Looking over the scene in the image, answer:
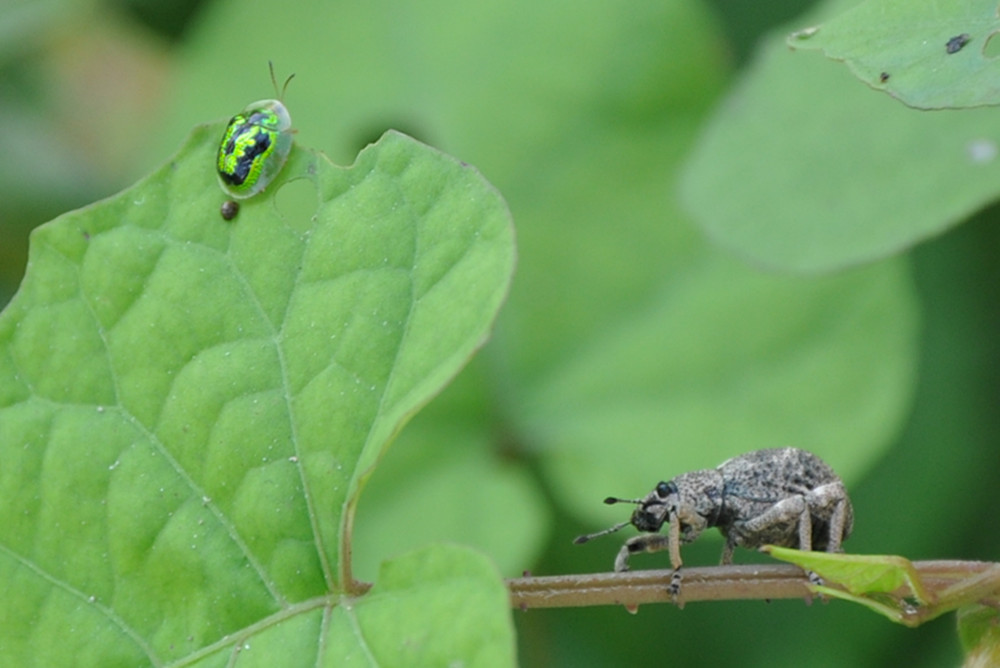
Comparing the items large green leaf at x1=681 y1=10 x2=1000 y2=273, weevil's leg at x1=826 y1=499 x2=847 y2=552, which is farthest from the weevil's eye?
large green leaf at x1=681 y1=10 x2=1000 y2=273

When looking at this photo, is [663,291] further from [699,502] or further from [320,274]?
[320,274]

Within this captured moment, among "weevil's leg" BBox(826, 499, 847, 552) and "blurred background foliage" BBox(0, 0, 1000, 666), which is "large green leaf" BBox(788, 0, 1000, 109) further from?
"blurred background foliage" BBox(0, 0, 1000, 666)

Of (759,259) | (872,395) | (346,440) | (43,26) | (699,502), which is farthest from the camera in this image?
(43,26)

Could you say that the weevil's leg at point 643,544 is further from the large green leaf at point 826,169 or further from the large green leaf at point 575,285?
the large green leaf at point 575,285

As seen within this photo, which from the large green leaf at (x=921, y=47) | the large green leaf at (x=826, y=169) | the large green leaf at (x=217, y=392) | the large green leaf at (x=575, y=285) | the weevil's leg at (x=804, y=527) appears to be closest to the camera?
the large green leaf at (x=921, y=47)

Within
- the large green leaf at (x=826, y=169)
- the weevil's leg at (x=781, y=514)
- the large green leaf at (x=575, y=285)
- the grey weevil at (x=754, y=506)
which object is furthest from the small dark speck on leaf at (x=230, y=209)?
the large green leaf at (x=575, y=285)

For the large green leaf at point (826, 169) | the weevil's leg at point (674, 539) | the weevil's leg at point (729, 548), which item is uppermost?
the large green leaf at point (826, 169)

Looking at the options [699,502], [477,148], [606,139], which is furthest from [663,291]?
[699,502]
